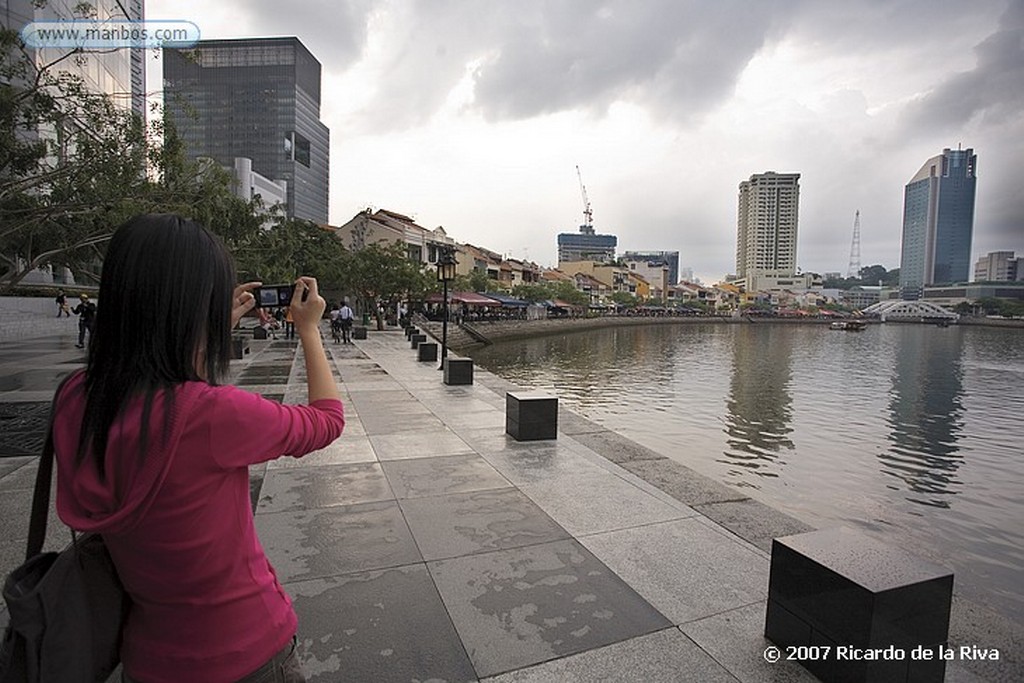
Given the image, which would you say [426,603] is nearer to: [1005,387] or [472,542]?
[472,542]

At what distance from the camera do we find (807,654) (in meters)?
2.81

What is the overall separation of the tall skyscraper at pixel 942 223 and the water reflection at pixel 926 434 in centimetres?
18032

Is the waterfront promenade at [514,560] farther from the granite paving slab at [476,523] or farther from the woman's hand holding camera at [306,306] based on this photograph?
the woman's hand holding camera at [306,306]

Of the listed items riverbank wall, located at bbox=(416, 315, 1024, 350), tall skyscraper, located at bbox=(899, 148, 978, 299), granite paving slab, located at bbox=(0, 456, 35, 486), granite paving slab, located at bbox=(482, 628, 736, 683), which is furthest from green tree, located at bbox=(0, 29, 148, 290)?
tall skyscraper, located at bbox=(899, 148, 978, 299)

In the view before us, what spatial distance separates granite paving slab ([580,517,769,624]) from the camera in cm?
346

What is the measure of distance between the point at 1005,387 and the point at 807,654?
25018mm

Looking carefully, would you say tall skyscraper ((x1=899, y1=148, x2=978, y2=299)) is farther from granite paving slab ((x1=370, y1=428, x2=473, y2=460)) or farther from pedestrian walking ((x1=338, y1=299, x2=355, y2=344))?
granite paving slab ((x1=370, y1=428, x2=473, y2=460))

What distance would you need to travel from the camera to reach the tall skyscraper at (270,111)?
372 feet

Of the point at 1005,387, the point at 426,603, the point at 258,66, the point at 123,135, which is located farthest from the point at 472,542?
the point at 258,66

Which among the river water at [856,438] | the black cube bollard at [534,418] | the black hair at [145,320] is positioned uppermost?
the black hair at [145,320]

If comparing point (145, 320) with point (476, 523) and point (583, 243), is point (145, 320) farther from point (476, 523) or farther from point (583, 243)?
point (583, 243)

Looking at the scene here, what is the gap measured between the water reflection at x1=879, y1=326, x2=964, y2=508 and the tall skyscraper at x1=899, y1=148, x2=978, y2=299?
180325mm

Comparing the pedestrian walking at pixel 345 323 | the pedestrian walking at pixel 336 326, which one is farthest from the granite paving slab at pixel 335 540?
the pedestrian walking at pixel 336 326

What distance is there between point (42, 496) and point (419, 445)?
5.91 metres
